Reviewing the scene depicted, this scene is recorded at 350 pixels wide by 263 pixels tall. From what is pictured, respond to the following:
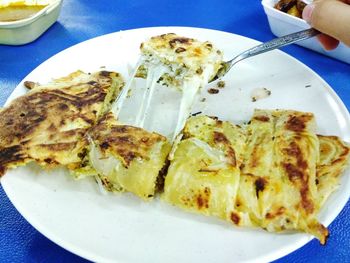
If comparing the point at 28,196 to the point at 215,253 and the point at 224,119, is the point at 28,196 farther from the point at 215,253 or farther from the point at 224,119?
the point at 224,119

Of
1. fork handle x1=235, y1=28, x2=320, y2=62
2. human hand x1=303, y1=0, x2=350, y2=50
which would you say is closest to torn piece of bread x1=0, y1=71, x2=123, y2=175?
fork handle x1=235, y1=28, x2=320, y2=62

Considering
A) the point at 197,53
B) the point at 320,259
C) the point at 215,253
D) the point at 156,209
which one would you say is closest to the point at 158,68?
the point at 197,53

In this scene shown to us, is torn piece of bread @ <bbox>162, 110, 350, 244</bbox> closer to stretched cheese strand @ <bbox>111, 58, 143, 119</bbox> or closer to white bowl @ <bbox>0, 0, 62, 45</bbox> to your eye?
stretched cheese strand @ <bbox>111, 58, 143, 119</bbox>

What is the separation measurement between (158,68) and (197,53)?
17 cm

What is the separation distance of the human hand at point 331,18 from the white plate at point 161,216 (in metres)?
0.21

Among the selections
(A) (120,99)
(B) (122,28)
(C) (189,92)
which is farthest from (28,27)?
(C) (189,92)

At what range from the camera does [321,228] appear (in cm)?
120

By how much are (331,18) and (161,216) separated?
110 cm

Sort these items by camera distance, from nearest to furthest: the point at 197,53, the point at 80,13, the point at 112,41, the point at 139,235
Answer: the point at 139,235 < the point at 197,53 < the point at 112,41 < the point at 80,13

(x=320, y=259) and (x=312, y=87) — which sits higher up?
(x=312, y=87)

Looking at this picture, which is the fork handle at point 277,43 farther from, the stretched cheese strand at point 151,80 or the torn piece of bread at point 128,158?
the torn piece of bread at point 128,158

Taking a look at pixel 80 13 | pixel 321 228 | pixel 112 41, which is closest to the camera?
pixel 321 228

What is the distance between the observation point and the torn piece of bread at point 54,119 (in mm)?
1473

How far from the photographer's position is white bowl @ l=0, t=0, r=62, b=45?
7.55 ft
